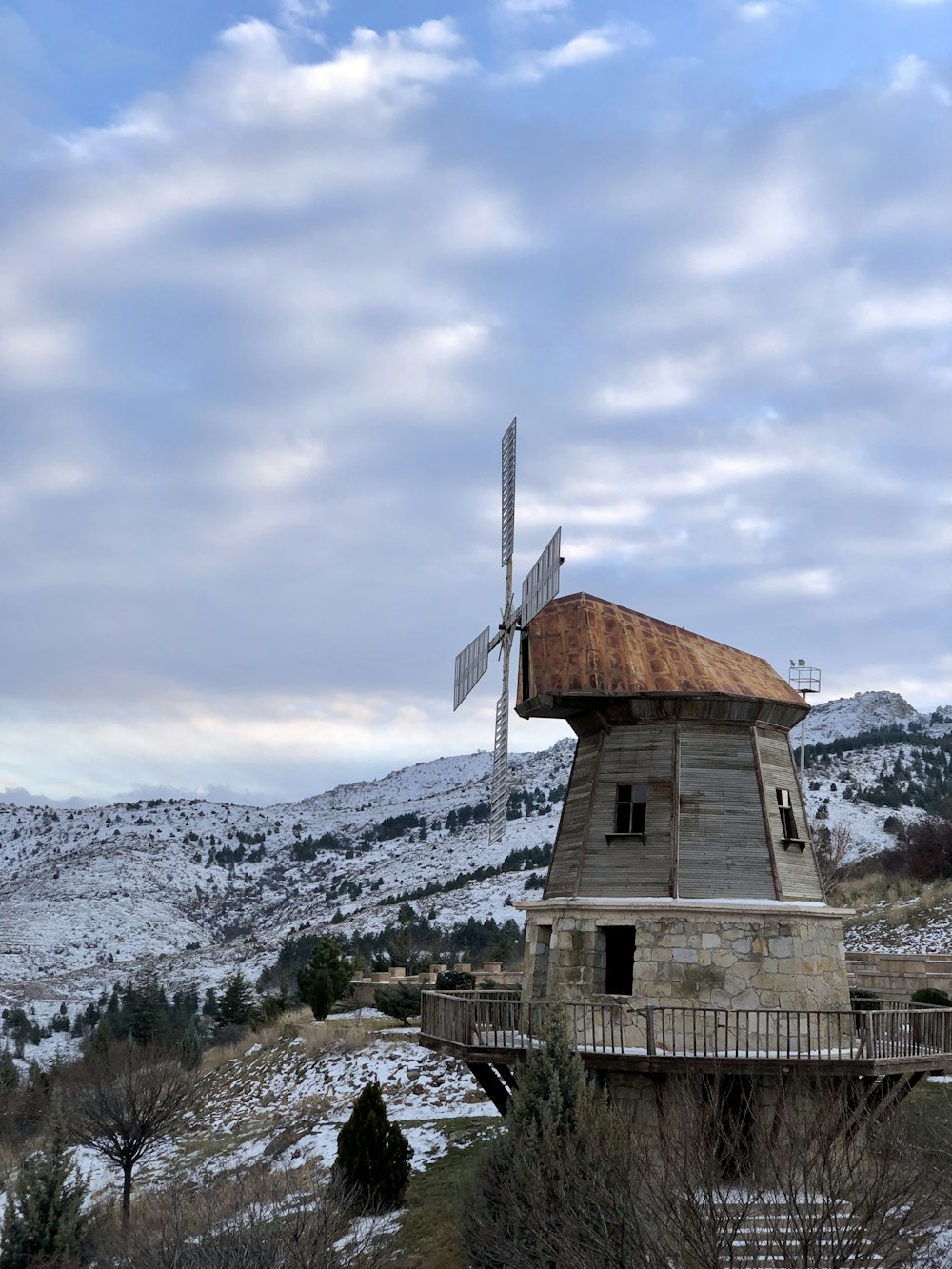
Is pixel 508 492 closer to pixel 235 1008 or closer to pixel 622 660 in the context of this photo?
pixel 622 660

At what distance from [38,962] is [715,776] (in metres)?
124

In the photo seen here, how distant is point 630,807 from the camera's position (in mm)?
24969

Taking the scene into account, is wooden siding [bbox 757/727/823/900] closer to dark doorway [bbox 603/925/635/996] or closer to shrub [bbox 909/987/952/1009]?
dark doorway [bbox 603/925/635/996]

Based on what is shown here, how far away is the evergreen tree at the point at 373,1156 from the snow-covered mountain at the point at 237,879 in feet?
247

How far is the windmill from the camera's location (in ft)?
88.6

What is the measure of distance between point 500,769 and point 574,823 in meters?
3.33

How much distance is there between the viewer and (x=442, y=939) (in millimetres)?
85438

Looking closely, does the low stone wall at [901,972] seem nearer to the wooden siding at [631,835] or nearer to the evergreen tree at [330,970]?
the wooden siding at [631,835]

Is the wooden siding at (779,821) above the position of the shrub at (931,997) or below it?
above

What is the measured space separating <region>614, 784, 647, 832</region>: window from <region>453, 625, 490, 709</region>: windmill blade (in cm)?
576

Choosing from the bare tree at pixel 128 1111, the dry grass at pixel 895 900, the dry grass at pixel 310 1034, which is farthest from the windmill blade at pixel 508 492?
the dry grass at pixel 895 900

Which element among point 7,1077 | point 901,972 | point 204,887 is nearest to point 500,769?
point 901,972

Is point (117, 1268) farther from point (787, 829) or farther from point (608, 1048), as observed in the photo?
point (787, 829)

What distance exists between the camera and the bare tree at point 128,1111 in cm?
2877
